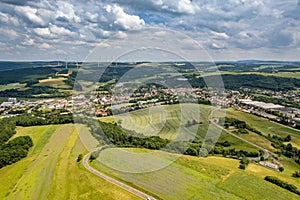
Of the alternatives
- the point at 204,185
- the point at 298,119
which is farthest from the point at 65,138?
the point at 298,119

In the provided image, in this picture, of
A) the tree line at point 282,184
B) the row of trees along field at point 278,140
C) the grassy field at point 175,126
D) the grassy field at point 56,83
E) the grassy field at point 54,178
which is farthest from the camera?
the grassy field at point 56,83

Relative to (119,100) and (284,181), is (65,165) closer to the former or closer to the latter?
(284,181)

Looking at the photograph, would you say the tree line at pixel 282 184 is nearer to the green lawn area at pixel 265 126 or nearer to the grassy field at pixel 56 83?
the green lawn area at pixel 265 126

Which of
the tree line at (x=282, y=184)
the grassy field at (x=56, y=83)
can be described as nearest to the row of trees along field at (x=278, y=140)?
the tree line at (x=282, y=184)

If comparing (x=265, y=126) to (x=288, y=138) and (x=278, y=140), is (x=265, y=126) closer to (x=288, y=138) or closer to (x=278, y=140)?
(x=288, y=138)

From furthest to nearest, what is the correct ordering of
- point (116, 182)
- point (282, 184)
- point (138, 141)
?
point (138, 141) → point (282, 184) → point (116, 182)

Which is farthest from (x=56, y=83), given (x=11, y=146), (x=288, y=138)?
(x=288, y=138)

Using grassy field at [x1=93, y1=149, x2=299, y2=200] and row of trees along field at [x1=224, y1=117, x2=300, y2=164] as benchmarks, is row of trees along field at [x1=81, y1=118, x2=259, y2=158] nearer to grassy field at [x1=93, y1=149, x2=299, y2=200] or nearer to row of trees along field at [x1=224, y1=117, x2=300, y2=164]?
grassy field at [x1=93, y1=149, x2=299, y2=200]
